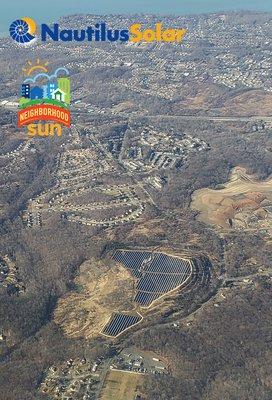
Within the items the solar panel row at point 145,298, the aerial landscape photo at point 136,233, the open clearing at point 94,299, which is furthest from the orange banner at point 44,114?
the solar panel row at point 145,298

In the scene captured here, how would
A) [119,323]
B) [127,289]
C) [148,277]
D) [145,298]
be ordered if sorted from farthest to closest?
[148,277] < [127,289] < [145,298] < [119,323]

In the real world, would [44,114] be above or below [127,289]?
above

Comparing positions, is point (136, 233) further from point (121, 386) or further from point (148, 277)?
point (121, 386)

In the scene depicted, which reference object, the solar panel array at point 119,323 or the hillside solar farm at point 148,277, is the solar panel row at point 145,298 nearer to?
the hillside solar farm at point 148,277

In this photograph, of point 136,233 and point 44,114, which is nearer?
point 136,233

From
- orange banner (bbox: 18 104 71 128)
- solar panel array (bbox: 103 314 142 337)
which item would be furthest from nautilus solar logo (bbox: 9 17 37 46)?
solar panel array (bbox: 103 314 142 337)

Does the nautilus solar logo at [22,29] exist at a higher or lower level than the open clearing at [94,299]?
higher

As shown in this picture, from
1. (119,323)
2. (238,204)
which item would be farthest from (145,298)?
(238,204)
